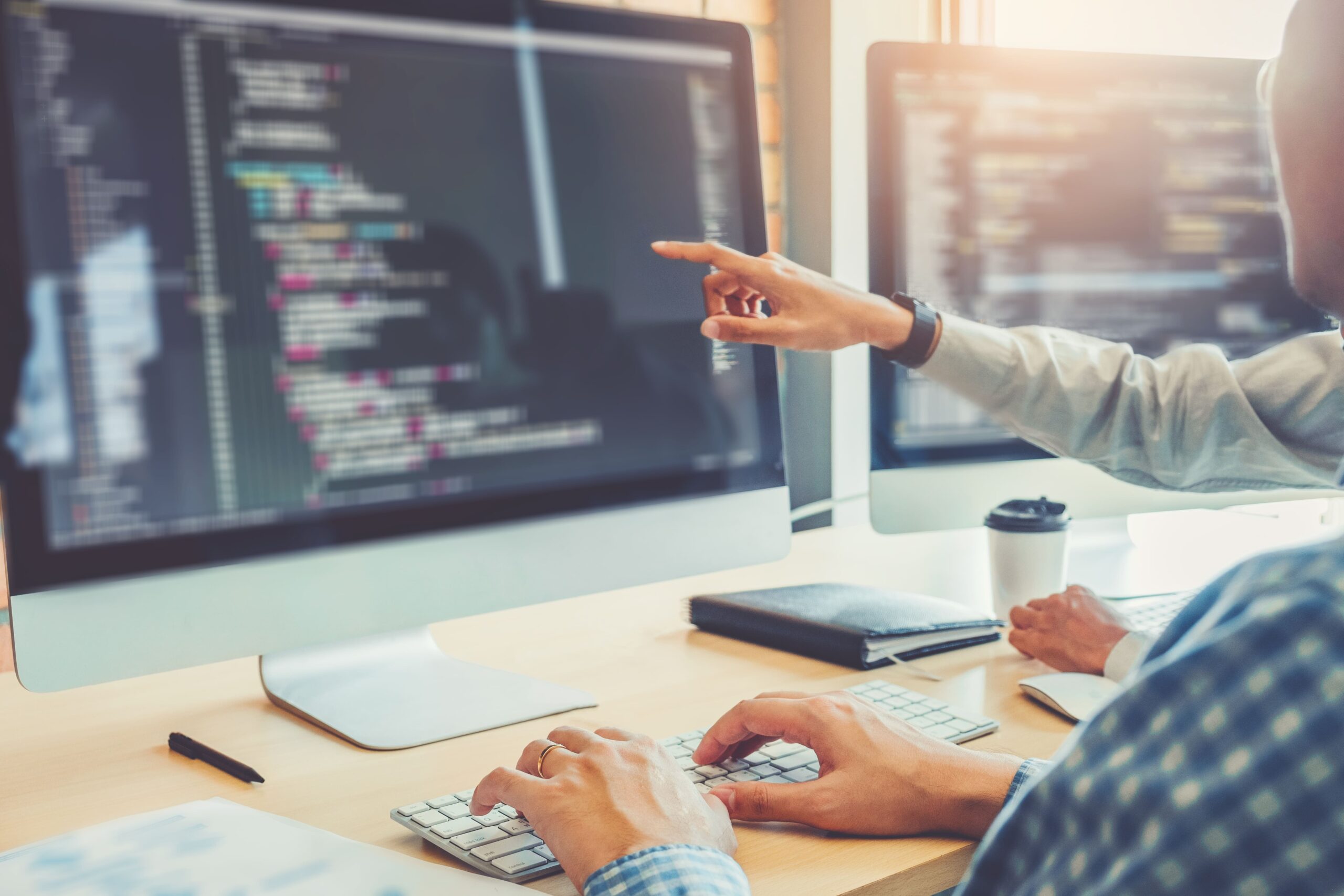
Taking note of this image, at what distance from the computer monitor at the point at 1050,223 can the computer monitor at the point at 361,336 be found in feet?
0.60

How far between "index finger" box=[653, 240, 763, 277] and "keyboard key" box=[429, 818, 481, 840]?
45cm

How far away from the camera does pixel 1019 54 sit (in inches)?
41.5

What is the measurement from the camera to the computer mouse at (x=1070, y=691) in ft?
2.60

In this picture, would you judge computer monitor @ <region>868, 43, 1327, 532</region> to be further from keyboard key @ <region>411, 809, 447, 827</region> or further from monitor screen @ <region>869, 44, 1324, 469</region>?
keyboard key @ <region>411, 809, 447, 827</region>

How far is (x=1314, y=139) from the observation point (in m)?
0.48

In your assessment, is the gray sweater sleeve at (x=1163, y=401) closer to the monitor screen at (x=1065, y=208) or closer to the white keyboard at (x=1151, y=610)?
the monitor screen at (x=1065, y=208)

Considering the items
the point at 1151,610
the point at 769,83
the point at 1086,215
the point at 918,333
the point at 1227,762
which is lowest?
the point at 1151,610

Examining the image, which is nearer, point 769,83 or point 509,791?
point 509,791

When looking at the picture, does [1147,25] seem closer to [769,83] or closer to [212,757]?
[769,83]

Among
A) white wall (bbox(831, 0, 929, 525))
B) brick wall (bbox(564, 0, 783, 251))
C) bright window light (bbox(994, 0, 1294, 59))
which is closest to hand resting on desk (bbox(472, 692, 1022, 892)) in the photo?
white wall (bbox(831, 0, 929, 525))

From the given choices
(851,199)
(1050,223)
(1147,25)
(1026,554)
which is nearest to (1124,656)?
(1026,554)

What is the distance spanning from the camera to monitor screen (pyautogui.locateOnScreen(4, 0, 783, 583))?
2.11 feet

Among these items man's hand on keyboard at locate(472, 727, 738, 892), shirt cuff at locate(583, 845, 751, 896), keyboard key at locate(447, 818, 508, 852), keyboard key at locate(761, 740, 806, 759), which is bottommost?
keyboard key at locate(761, 740, 806, 759)

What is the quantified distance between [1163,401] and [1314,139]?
66 cm
